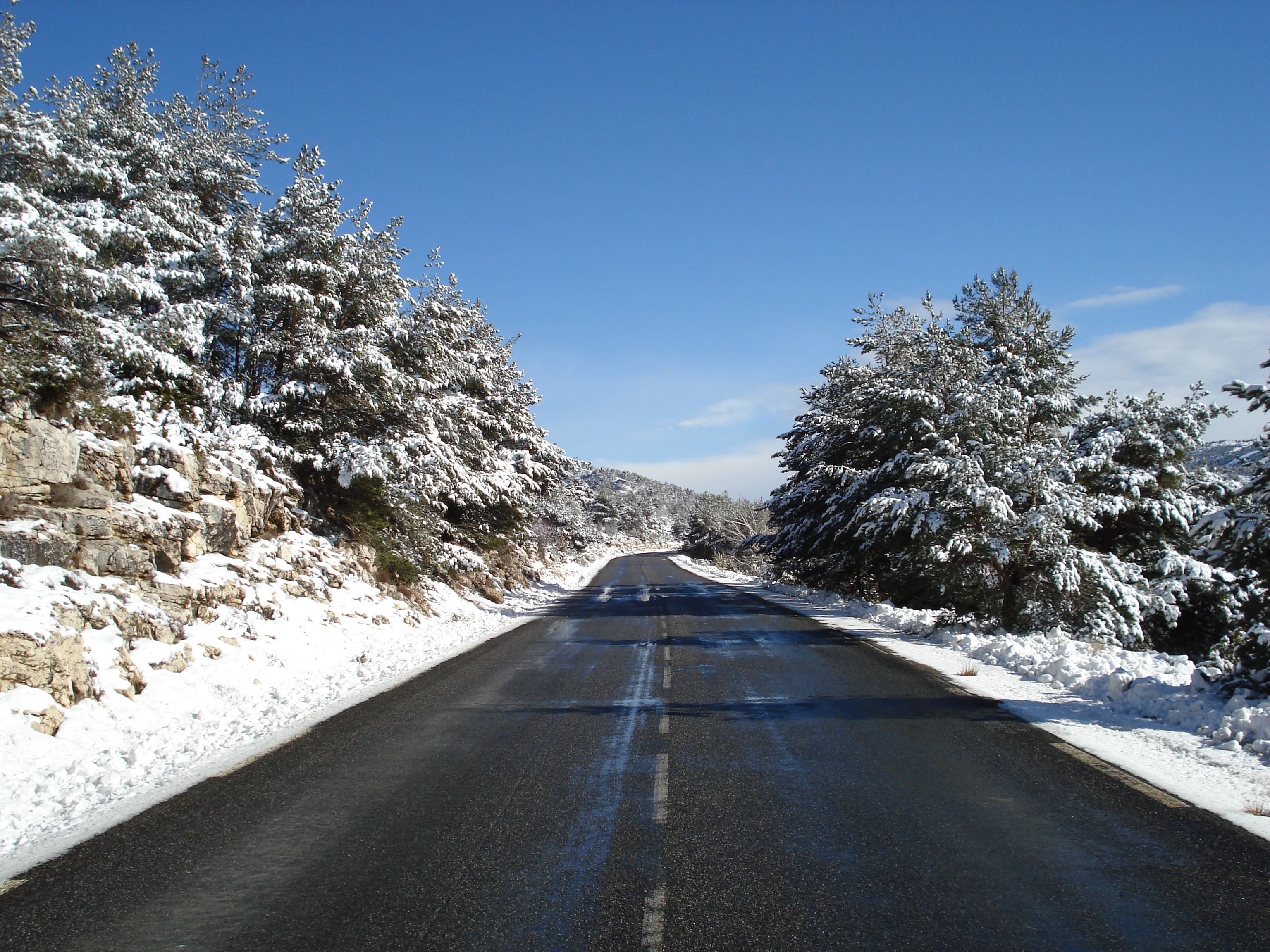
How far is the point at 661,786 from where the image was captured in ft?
19.0

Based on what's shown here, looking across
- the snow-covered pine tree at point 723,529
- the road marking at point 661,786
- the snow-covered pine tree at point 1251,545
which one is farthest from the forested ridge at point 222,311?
the snow-covered pine tree at point 723,529

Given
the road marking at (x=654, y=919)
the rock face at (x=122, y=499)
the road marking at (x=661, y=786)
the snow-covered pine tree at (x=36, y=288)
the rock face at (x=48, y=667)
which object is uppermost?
the snow-covered pine tree at (x=36, y=288)

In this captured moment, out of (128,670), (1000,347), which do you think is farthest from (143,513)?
(1000,347)

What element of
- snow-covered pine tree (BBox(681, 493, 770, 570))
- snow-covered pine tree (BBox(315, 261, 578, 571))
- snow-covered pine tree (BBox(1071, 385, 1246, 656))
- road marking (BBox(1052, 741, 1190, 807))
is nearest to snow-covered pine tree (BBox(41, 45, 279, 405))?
snow-covered pine tree (BBox(315, 261, 578, 571))

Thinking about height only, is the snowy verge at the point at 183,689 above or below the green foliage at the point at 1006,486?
below

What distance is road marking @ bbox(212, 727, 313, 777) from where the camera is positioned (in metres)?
6.30

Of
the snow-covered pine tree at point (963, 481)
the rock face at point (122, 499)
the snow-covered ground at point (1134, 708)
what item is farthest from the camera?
the snow-covered pine tree at point (963, 481)

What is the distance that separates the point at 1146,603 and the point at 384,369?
1726cm

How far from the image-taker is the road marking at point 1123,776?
5.29m

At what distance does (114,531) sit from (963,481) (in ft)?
48.9

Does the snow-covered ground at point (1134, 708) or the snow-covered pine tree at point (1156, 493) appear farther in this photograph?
the snow-covered pine tree at point (1156, 493)

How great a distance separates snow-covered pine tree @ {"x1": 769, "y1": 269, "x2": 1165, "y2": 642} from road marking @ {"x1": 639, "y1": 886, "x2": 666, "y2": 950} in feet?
41.1

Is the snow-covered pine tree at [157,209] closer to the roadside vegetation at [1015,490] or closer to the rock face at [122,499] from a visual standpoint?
the rock face at [122,499]

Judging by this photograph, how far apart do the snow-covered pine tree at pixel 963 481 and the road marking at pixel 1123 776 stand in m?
8.57
